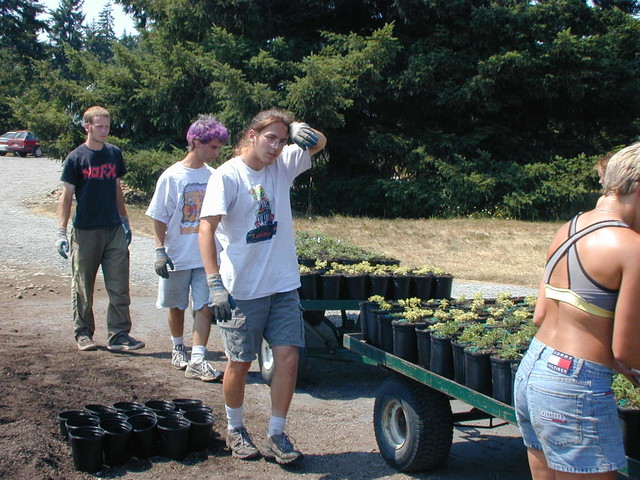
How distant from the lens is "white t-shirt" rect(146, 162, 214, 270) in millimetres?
5883

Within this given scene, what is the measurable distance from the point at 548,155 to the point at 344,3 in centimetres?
648

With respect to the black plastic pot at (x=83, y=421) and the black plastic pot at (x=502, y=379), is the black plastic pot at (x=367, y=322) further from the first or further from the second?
the black plastic pot at (x=83, y=421)

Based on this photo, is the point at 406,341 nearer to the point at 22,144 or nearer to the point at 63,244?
the point at 63,244

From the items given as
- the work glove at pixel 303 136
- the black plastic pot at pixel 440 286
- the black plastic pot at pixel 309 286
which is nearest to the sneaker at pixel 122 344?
the black plastic pot at pixel 309 286

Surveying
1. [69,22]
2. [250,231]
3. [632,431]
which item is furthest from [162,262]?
[69,22]

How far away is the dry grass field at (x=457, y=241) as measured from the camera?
39.5 ft

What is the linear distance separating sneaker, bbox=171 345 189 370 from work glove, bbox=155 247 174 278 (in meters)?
0.70

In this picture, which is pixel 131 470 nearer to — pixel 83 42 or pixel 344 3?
pixel 344 3

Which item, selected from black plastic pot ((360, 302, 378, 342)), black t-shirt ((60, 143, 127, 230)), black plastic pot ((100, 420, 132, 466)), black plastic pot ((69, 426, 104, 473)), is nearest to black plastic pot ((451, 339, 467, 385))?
black plastic pot ((360, 302, 378, 342))

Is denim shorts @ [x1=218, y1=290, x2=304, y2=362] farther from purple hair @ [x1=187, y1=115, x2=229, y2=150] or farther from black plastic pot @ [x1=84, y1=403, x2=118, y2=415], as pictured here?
purple hair @ [x1=187, y1=115, x2=229, y2=150]

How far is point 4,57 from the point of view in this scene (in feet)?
191

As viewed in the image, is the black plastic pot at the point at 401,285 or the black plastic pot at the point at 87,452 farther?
the black plastic pot at the point at 401,285

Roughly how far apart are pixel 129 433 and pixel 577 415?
2.57 m

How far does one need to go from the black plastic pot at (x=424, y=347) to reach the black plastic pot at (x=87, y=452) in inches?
73.6
